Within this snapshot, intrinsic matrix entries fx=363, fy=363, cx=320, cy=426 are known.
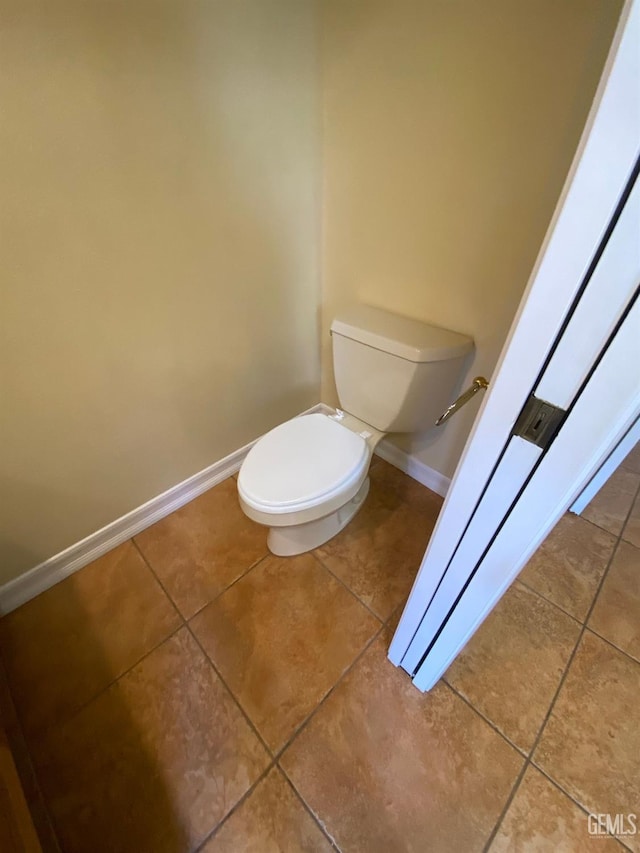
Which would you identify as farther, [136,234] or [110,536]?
[110,536]

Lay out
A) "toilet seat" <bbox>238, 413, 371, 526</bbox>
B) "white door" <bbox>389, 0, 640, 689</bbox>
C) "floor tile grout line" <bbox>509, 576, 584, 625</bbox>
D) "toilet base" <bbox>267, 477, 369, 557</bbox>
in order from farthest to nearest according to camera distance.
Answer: "toilet base" <bbox>267, 477, 369, 557</bbox> < "floor tile grout line" <bbox>509, 576, 584, 625</bbox> < "toilet seat" <bbox>238, 413, 371, 526</bbox> < "white door" <bbox>389, 0, 640, 689</bbox>

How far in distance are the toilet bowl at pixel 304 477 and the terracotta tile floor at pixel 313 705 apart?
0.12 metres

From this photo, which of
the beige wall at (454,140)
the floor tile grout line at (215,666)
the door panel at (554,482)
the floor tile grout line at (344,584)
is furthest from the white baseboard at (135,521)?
the door panel at (554,482)

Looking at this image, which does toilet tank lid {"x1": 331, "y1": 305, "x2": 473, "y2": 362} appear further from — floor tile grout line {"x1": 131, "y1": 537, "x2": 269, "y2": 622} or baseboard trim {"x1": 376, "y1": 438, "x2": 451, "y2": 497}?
floor tile grout line {"x1": 131, "y1": 537, "x2": 269, "y2": 622}

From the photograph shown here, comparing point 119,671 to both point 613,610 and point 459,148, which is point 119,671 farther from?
point 459,148

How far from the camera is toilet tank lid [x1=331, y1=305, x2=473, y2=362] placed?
1.12 meters

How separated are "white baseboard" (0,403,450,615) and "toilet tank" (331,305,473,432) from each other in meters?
0.34

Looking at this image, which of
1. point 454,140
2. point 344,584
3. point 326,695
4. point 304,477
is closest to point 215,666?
point 326,695

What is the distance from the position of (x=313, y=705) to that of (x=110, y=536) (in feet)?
3.05

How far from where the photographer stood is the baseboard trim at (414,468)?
157 centimetres

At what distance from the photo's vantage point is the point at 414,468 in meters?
1.64

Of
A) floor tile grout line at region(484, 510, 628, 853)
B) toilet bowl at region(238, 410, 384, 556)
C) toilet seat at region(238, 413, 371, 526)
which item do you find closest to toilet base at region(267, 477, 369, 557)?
toilet bowl at region(238, 410, 384, 556)

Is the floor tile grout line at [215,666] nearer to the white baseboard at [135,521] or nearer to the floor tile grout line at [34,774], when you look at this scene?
the white baseboard at [135,521]

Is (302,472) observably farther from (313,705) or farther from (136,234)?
(136,234)
